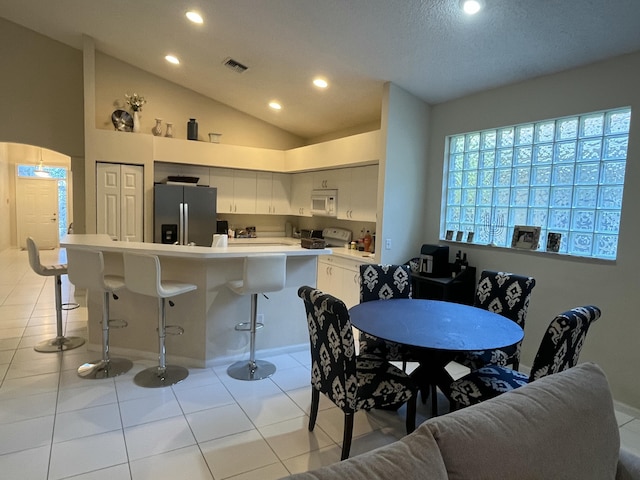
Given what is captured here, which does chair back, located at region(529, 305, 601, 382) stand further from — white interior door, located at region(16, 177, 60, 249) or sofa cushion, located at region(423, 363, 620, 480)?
white interior door, located at region(16, 177, 60, 249)

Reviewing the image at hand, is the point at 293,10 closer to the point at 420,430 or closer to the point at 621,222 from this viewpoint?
the point at 621,222

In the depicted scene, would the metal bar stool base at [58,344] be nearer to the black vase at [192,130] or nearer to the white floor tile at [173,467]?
the white floor tile at [173,467]

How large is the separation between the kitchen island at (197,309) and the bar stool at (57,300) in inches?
12.1

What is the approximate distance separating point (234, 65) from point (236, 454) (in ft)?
13.7

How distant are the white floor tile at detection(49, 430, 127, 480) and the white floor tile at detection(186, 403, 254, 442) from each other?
1.41 ft

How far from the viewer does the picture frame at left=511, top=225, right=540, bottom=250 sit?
11.6ft

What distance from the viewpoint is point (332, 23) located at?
10.9 ft

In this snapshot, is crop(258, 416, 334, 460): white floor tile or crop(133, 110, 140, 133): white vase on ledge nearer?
crop(258, 416, 334, 460): white floor tile

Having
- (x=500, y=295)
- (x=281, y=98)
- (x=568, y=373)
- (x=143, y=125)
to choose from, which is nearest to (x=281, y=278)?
(x=500, y=295)

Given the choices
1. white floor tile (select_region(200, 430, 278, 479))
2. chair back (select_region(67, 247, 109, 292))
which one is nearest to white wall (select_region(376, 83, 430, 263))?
white floor tile (select_region(200, 430, 278, 479))

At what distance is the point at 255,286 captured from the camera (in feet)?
10.2

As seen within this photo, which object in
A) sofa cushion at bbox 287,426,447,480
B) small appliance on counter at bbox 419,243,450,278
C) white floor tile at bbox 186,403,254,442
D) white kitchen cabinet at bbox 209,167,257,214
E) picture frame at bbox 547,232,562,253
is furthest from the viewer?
white kitchen cabinet at bbox 209,167,257,214

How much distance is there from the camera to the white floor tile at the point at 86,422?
2424mm

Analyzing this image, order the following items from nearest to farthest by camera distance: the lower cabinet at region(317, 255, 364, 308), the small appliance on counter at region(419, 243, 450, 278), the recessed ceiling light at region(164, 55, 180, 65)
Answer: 1. the small appliance on counter at region(419, 243, 450, 278)
2. the lower cabinet at region(317, 255, 364, 308)
3. the recessed ceiling light at region(164, 55, 180, 65)
